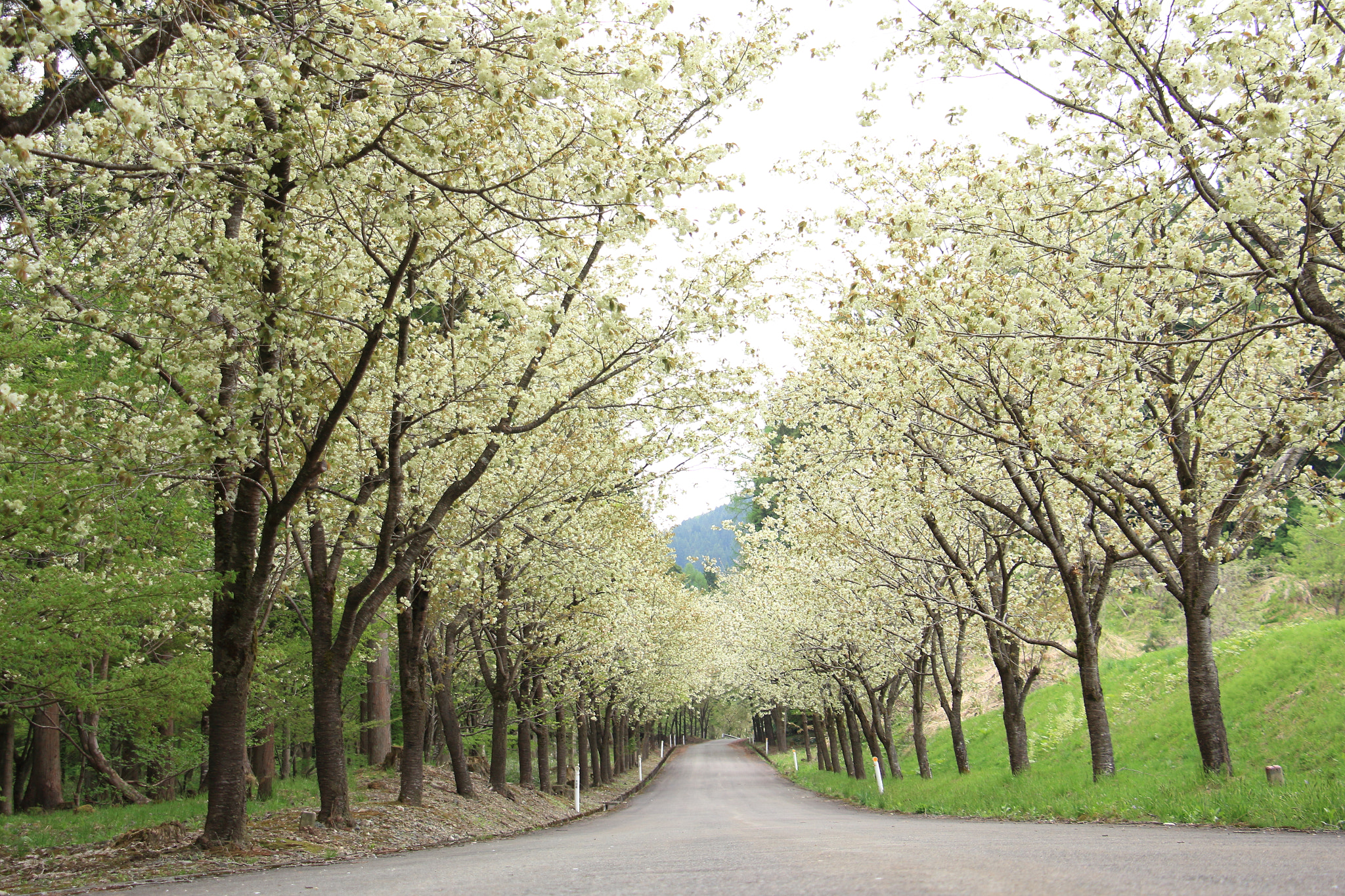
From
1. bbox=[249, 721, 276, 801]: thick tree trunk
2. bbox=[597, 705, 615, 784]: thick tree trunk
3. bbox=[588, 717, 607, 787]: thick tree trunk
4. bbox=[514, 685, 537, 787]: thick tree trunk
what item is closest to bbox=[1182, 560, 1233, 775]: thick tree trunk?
bbox=[514, 685, 537, 787]: thick tree trunk

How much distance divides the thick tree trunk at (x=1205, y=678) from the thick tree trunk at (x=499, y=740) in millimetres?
14404

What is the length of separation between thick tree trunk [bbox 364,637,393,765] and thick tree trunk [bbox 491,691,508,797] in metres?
3.93

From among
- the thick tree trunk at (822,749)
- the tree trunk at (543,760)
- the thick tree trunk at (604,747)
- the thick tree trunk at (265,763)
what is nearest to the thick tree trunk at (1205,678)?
the thick tree trunk at (265,763)

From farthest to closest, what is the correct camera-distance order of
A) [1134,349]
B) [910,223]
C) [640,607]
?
[640,607] < [1134,349] < [910,223]

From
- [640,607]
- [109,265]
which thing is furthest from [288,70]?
[640,607]

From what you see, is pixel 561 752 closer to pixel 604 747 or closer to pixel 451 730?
pixel 604 747

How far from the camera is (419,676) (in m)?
16.0

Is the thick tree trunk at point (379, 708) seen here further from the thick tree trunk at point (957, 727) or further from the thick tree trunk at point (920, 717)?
the thick tree trunk at point (957, 727)

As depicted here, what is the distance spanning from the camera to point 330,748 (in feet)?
39.1

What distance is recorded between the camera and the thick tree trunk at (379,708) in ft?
74.6

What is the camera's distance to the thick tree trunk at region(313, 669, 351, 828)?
38.3ft

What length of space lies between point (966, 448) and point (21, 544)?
1292cm

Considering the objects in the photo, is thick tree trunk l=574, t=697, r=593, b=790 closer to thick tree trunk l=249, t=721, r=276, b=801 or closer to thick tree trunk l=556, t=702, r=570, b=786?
thick tree trunk l=556, t=702, r=570, b=786

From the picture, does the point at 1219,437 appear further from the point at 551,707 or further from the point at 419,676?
the point at 551,707
